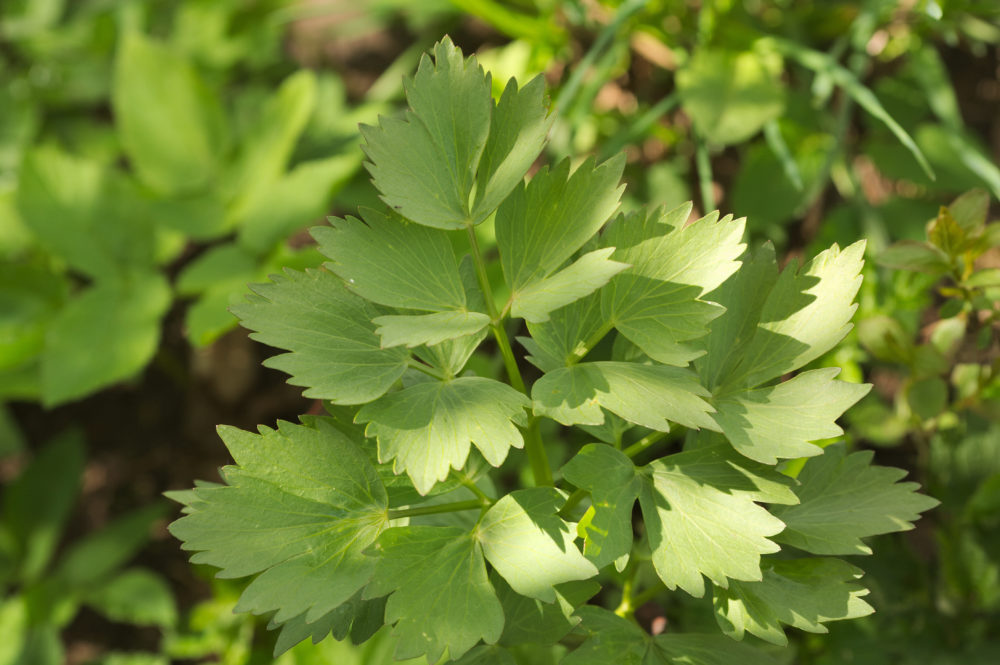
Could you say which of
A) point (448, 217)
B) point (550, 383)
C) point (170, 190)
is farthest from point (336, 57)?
point (550, 383)

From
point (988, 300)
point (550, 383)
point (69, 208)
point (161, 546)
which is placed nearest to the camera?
point (550, 383)

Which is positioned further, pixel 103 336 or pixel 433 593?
pixel 103 336

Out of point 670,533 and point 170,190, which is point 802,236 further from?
point 170,190

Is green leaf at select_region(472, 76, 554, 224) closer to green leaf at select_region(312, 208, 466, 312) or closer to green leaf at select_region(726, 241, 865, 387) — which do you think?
green leaf at select_region(312, 208, 466, 312)

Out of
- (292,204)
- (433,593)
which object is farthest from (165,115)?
(433,593)

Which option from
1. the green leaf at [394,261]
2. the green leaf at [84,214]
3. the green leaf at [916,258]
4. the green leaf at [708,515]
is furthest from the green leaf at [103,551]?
the green leaf at [916,258]

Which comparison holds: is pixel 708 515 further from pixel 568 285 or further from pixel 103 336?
pixel 103 336
